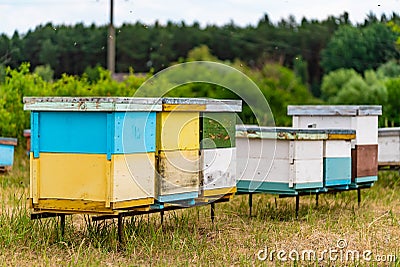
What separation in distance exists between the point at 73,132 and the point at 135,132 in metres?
0.52

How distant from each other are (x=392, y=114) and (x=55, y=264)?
43.6ft

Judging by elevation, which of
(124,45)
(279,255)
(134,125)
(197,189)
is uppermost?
(124,45)

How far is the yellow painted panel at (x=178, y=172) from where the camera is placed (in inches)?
233

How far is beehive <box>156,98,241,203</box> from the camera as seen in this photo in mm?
5949

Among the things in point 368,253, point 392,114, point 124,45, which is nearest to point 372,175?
point 368,253

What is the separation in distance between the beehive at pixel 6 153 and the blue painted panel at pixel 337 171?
536 cm

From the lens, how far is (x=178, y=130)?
6.10m

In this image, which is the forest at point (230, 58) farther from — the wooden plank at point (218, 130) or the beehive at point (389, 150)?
the wooden plank at point (218, 130)

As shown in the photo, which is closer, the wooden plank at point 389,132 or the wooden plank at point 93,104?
the wooden plank at point 93,104

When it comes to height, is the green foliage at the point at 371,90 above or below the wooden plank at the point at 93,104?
above

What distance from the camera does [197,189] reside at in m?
6.32

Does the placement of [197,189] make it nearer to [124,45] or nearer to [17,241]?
[17,241]

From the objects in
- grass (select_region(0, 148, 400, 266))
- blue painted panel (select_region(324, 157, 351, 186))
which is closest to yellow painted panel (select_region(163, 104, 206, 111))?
grass (select_region(0, 148, 400, 266))

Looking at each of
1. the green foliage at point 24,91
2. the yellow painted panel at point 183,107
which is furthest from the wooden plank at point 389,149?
the green foliage at point 24,91
